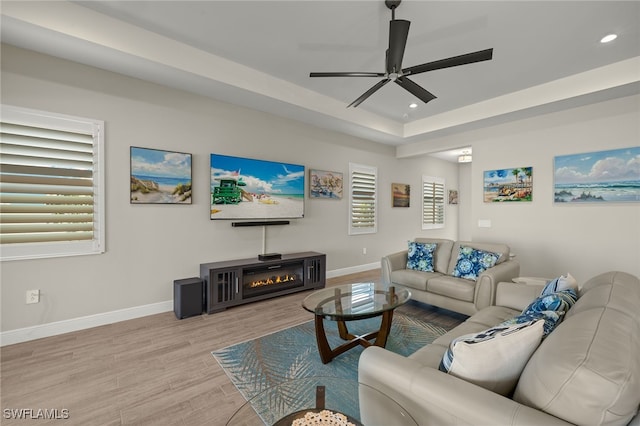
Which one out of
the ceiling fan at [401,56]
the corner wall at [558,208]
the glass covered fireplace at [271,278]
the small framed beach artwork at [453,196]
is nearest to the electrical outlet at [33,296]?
the glass covered fireplace at [271,278]

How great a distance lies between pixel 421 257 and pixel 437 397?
295 centimetres

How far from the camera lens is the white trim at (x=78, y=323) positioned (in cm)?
268

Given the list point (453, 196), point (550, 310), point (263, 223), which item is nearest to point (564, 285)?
point (550, 310)

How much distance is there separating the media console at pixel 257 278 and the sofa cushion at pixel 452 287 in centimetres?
182

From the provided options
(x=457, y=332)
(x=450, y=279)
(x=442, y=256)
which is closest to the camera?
(x=457, y=332)

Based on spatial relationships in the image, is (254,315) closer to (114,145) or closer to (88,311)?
(88,311)

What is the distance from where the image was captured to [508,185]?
15.4ft

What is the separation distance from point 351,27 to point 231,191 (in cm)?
253

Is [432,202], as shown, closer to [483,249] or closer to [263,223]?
[483,249]

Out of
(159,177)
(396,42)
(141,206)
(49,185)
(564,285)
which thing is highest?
(396,42)

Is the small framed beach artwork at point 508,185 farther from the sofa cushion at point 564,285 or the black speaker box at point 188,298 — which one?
the black speaker box at point 188,298

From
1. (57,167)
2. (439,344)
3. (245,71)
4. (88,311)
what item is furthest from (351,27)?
(88,311)

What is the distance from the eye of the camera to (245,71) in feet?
11.5

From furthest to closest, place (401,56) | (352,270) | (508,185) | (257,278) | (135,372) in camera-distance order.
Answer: (352,270)
(508,185)
(257,278)
(401,56)
(135,372)
